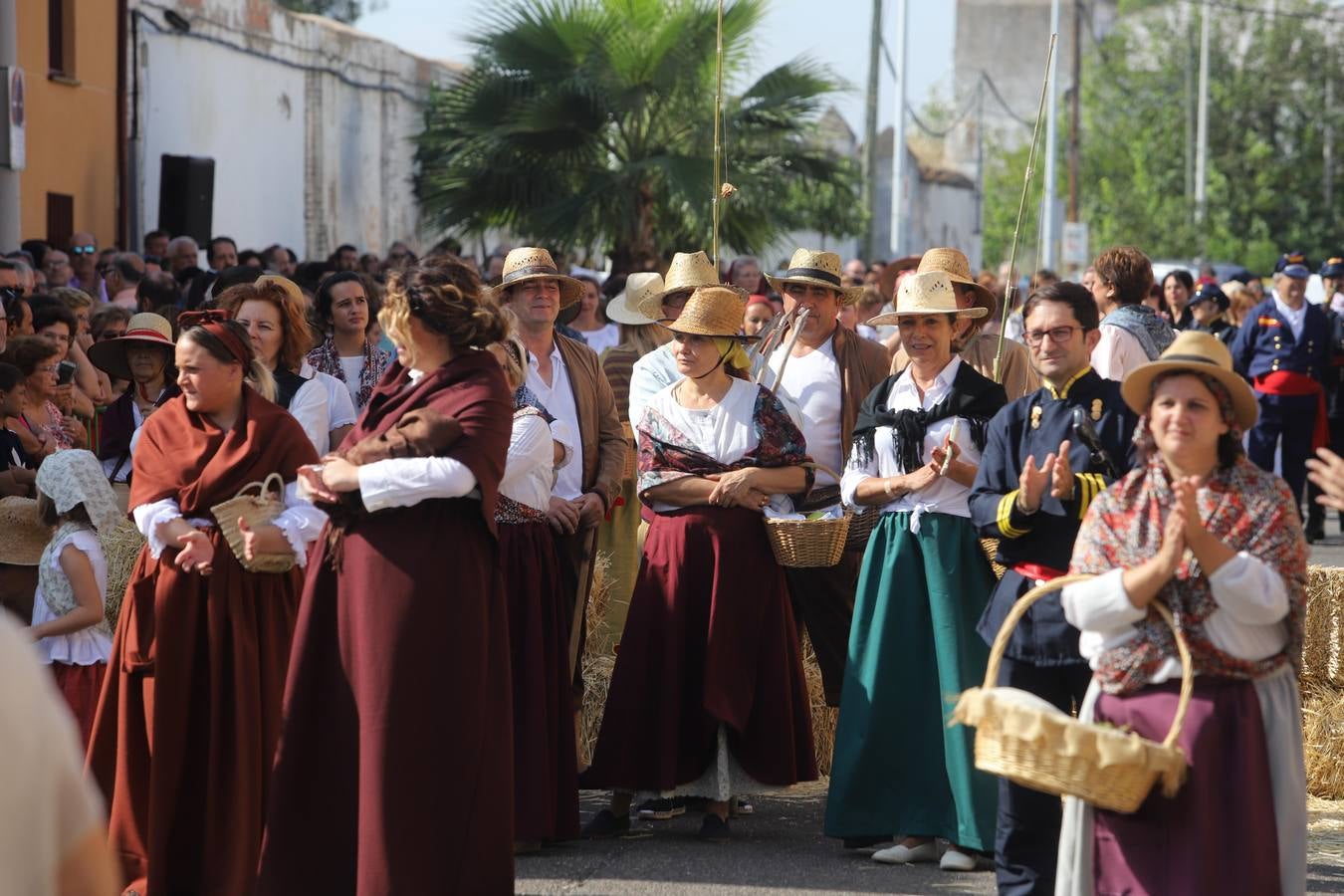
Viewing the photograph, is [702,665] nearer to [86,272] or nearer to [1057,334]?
[1057,334]

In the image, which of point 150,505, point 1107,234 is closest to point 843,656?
point 150,505

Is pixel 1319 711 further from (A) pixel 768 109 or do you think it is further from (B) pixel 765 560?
(A) pixel 768 109

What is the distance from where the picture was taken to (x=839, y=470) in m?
7.66

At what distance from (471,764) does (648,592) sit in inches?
64.7

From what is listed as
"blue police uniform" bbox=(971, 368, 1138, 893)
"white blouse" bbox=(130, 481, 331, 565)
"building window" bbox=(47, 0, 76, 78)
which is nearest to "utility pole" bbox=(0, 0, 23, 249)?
"building window" bbox=(47, 0, 76, 78)

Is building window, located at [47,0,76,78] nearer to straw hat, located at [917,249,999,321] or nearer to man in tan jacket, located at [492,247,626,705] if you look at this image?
man in tan jacket, located at [492,247,626,705]

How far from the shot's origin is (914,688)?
21.4 feet

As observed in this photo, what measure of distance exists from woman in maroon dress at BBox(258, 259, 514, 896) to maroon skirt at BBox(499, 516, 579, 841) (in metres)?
0.98

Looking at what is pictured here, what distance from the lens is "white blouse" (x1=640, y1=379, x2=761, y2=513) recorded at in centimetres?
676

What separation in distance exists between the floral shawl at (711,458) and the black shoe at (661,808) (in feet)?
→ 3.65

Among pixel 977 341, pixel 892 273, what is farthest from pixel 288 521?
pixel 892 273

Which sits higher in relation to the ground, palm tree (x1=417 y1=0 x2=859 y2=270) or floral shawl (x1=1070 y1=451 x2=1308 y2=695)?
palm tree (x1=417 y1=0 x2=859 y2=270)

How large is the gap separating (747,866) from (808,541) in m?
1.13

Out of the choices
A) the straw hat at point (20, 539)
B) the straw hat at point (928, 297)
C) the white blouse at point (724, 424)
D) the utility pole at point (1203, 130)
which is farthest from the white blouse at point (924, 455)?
the utility pole at point (1203, 130)
